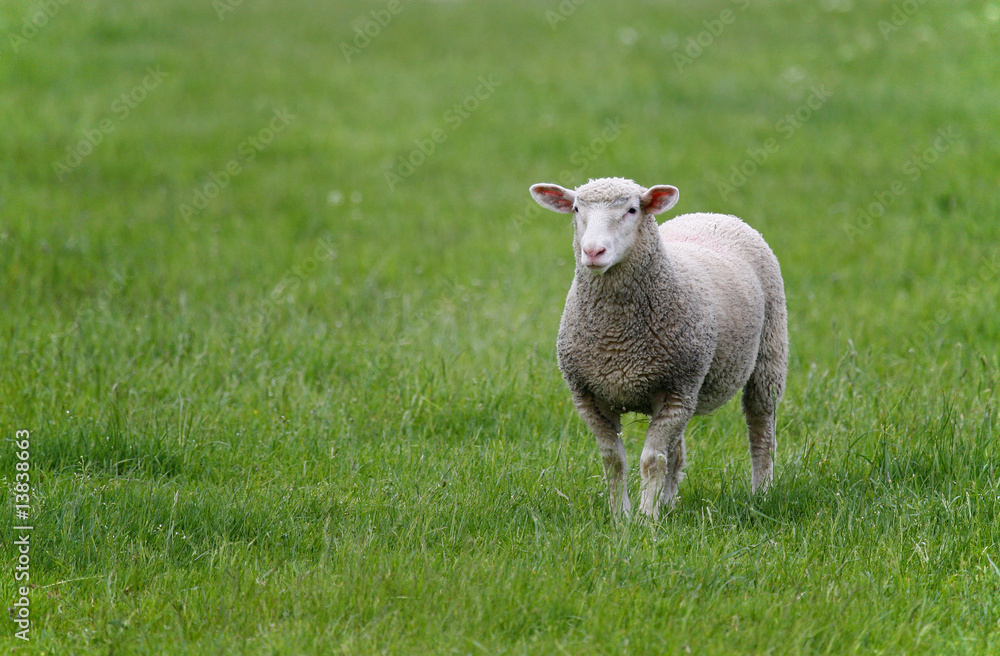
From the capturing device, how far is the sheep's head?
3639mm

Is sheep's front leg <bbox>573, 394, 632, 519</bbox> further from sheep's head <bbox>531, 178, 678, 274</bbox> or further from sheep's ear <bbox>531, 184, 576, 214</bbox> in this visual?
sheep's ear <bbox>531, 184, 576, 214</bbox>

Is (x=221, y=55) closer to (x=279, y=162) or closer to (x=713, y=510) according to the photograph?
(x=279, y=162)

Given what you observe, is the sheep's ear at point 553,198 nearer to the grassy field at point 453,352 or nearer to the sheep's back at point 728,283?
the sheep's back at point 728,283

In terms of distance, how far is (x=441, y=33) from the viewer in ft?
57.5

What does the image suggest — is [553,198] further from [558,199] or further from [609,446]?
[609,446]

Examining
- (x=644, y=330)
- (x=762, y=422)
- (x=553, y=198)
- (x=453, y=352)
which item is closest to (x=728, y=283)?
(x=644, y=330)

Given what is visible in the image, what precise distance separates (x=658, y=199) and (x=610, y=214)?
0.83 feet

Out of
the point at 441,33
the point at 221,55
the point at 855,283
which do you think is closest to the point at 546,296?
the point at 855,283

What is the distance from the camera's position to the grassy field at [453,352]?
336 centimetres

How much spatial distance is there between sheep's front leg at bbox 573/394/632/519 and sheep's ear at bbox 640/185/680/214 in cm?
77

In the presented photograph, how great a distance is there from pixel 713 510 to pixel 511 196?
250 inches

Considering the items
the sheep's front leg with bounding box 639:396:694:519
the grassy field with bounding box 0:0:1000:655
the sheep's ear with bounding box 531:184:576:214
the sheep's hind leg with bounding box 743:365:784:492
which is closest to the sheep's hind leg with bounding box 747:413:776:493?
the sheep's hind leg with bounding box 743:365:784:492

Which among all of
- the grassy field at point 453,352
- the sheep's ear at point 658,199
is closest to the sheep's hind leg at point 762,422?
the grassy field at point 453,352

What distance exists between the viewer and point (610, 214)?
3.75 meters
